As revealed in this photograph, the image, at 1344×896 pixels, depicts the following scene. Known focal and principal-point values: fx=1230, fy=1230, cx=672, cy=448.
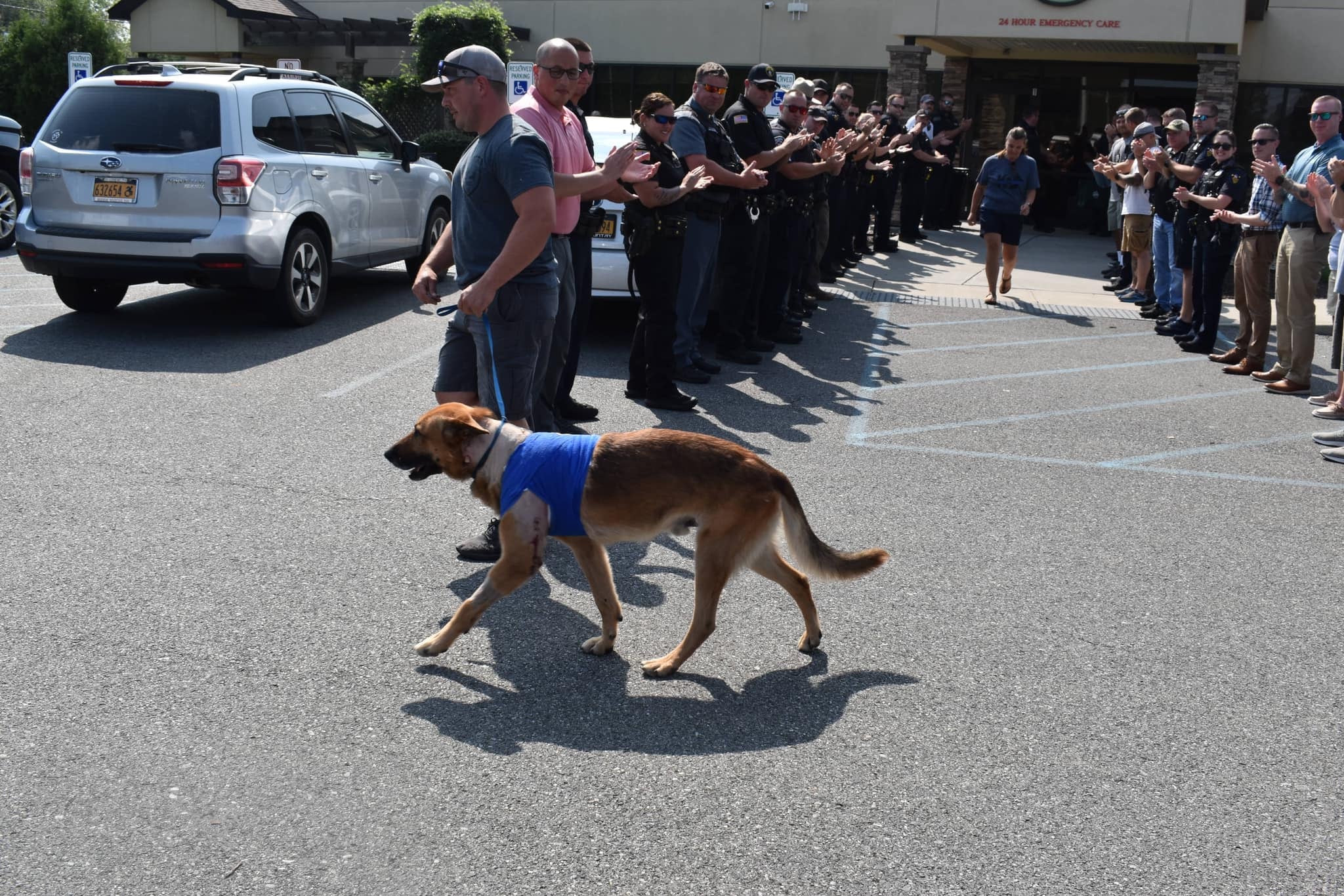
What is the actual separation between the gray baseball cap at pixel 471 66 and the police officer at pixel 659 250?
8.85ft

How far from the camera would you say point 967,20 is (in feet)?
66.2

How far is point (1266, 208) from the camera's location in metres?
9.97

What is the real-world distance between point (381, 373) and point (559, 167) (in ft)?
10.7

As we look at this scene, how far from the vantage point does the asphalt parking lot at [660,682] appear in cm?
330

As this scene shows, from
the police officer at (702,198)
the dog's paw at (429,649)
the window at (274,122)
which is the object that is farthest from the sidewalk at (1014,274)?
the dog's paw at (429,649)

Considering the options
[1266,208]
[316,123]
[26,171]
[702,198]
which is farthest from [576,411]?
[1266,208]

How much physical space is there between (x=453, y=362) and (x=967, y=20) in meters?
17.2

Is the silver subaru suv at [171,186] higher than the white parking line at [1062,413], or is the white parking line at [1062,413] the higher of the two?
the silver subaru suv at [171,186]

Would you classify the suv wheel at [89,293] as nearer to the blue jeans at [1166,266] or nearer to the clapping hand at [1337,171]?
the clapping hand at [1337,171]

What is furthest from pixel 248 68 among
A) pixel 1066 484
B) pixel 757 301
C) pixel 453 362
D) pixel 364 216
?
pixel 1066 484

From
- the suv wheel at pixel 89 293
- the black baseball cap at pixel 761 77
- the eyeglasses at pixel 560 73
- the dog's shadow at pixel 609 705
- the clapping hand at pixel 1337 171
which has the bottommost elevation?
the dog's shadow at pixel 609 705

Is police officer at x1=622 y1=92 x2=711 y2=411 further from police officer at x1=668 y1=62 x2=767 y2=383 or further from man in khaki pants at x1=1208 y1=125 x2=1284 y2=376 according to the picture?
man in khaki pants at x1=1208 y1=125 x2=1284 y2=376

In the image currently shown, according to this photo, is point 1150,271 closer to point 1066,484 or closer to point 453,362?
point 1066,484

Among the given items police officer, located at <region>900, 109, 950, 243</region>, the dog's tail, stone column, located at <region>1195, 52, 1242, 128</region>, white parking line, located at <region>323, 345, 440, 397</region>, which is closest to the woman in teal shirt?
police officer, located at <region>900, 109, 950, 243</region>
